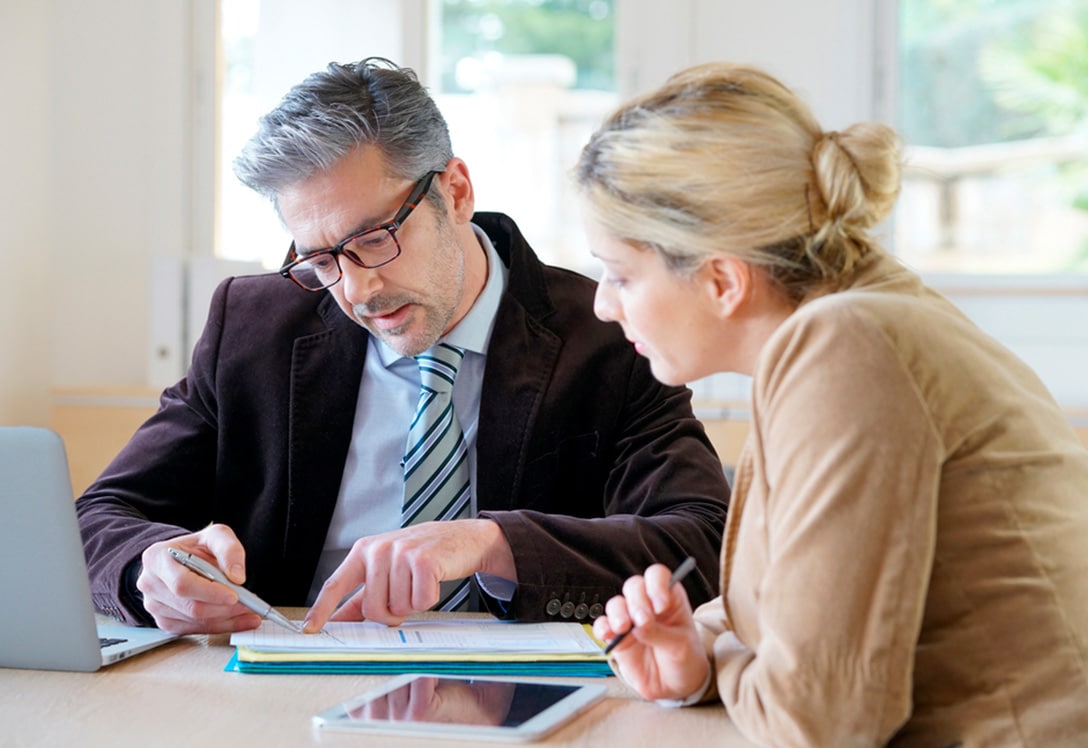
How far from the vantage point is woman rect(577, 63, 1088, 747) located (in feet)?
3.08

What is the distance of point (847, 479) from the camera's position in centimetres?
94

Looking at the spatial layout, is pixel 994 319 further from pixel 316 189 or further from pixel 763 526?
pixel 763 526

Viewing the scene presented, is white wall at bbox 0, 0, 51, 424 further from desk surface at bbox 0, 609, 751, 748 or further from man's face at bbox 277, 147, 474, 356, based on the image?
desk surface at bbox 0, 609, 751, 748

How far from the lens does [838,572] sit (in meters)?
0.94

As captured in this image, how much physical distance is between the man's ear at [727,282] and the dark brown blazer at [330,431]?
23.2 inches

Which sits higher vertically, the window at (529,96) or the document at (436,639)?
the window at (529,96)

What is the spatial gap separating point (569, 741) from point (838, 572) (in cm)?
28

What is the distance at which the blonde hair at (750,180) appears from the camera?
3.66 feet

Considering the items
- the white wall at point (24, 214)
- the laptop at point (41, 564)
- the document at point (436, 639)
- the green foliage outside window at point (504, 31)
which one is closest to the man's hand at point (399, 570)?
the document at point (436, 639)

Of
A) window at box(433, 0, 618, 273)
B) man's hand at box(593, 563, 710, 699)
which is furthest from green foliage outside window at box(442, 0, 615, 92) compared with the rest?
man's hand at box(593, 563, 710, 699)

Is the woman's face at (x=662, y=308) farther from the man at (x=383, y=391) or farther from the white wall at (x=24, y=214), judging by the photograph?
the white wall at (x=24, y=214)

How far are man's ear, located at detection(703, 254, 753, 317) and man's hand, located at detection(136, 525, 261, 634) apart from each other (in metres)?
0.63

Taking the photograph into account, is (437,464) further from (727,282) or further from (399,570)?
(727,282)

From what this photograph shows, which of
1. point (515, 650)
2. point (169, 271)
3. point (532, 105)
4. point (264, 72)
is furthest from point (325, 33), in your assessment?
point (515, 650)
